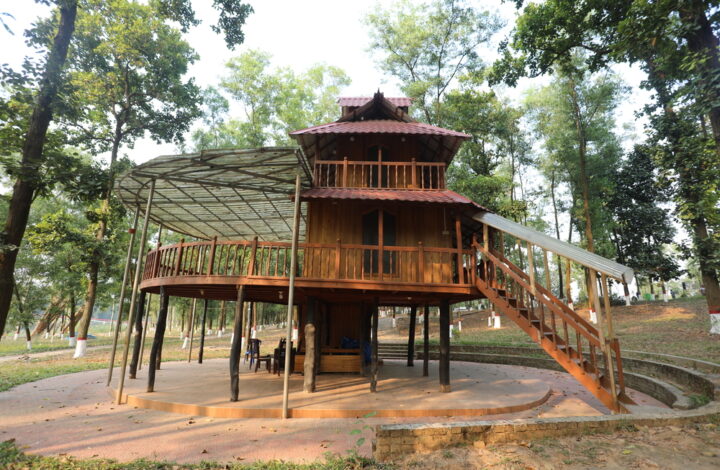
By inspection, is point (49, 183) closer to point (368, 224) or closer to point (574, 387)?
point (368, 224)

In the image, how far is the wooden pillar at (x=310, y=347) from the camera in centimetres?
1016

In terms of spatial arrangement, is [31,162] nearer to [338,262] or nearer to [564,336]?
[338,262]

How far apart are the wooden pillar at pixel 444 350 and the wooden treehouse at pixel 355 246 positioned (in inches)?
1.4

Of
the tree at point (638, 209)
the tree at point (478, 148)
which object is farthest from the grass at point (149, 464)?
the tree at point (638, 209)

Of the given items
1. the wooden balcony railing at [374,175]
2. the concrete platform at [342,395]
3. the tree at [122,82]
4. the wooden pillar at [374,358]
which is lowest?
the concrete platform at [342,395]

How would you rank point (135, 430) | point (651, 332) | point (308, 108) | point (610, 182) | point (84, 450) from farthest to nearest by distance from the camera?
point (308, 108) → point (610, 182) → point (651, 332) → point (135, 430) → point (84, 450)

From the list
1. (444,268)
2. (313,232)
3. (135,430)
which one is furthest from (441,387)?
(135,430)

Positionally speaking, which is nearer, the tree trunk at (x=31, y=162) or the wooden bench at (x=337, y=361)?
the tree trunk at (x=31, y=162)

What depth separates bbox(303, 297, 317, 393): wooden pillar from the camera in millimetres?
10164

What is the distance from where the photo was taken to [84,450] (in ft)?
19.5

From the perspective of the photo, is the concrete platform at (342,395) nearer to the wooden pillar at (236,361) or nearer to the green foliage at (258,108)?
the wooden pillar at (236,361)

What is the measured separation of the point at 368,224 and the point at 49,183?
8381 mm

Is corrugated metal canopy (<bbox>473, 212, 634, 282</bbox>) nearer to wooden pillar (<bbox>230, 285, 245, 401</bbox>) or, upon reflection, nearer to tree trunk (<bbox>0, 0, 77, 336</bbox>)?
wooden pillar (<bbox>230, 285, 245, 401</bbox>)

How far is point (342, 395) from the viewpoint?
386 inches
